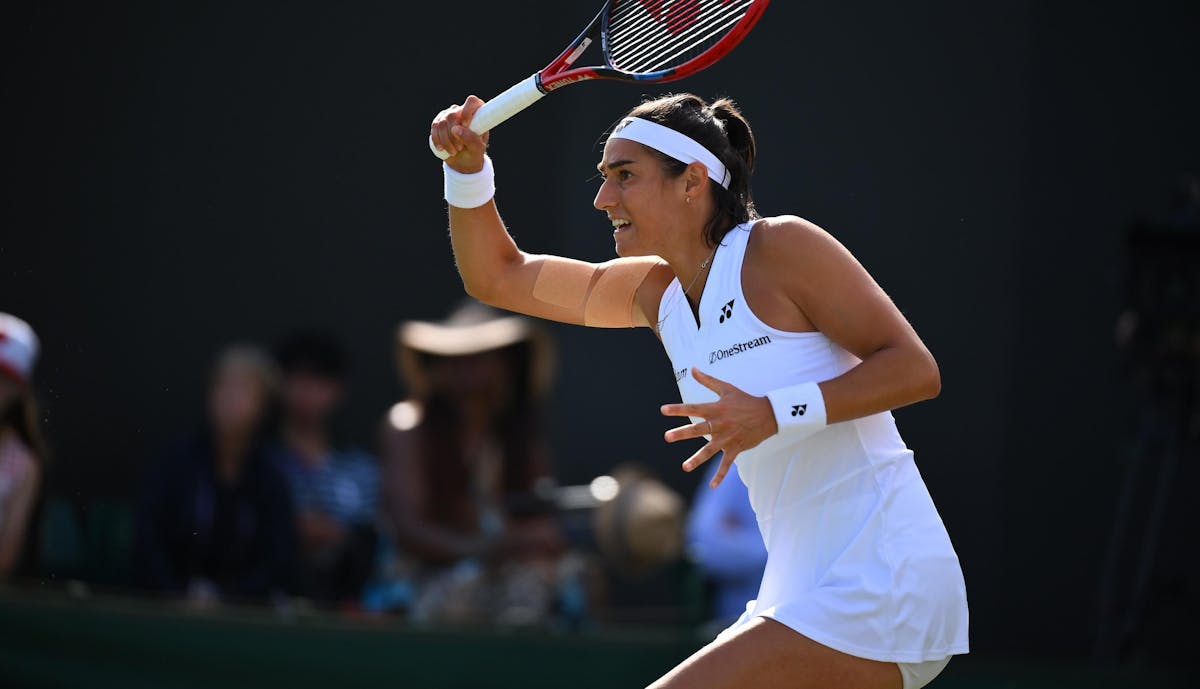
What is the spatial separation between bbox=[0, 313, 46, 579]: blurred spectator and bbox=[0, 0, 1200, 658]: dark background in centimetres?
48

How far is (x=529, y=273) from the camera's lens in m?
3.54

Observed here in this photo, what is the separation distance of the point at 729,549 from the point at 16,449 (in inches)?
88.0

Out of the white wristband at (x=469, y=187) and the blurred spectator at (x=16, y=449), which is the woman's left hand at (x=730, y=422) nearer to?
the white wristband at (x=469, y=187)

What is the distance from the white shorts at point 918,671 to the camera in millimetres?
2984

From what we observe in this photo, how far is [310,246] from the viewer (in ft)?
22.4

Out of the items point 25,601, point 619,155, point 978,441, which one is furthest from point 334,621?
point 978,441

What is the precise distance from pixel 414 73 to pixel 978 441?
8.96 feet

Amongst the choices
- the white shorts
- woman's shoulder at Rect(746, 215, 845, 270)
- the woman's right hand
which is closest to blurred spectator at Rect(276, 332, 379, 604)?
the woman's right hand

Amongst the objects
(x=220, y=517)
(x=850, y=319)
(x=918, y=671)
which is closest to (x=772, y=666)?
(x=918, y=671)

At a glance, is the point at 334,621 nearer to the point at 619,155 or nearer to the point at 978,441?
the point at 619,155

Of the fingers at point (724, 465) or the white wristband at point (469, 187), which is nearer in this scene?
the fingers at point (724, 465)

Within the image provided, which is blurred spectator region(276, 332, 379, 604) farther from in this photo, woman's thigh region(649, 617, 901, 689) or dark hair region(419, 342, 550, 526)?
woman's thigh region(649, 617, 901, 689)

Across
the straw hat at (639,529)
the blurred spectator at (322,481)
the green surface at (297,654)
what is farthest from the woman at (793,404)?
the blurred spectator at (322,481)

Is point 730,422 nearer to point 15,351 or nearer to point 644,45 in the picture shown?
point 644,45
